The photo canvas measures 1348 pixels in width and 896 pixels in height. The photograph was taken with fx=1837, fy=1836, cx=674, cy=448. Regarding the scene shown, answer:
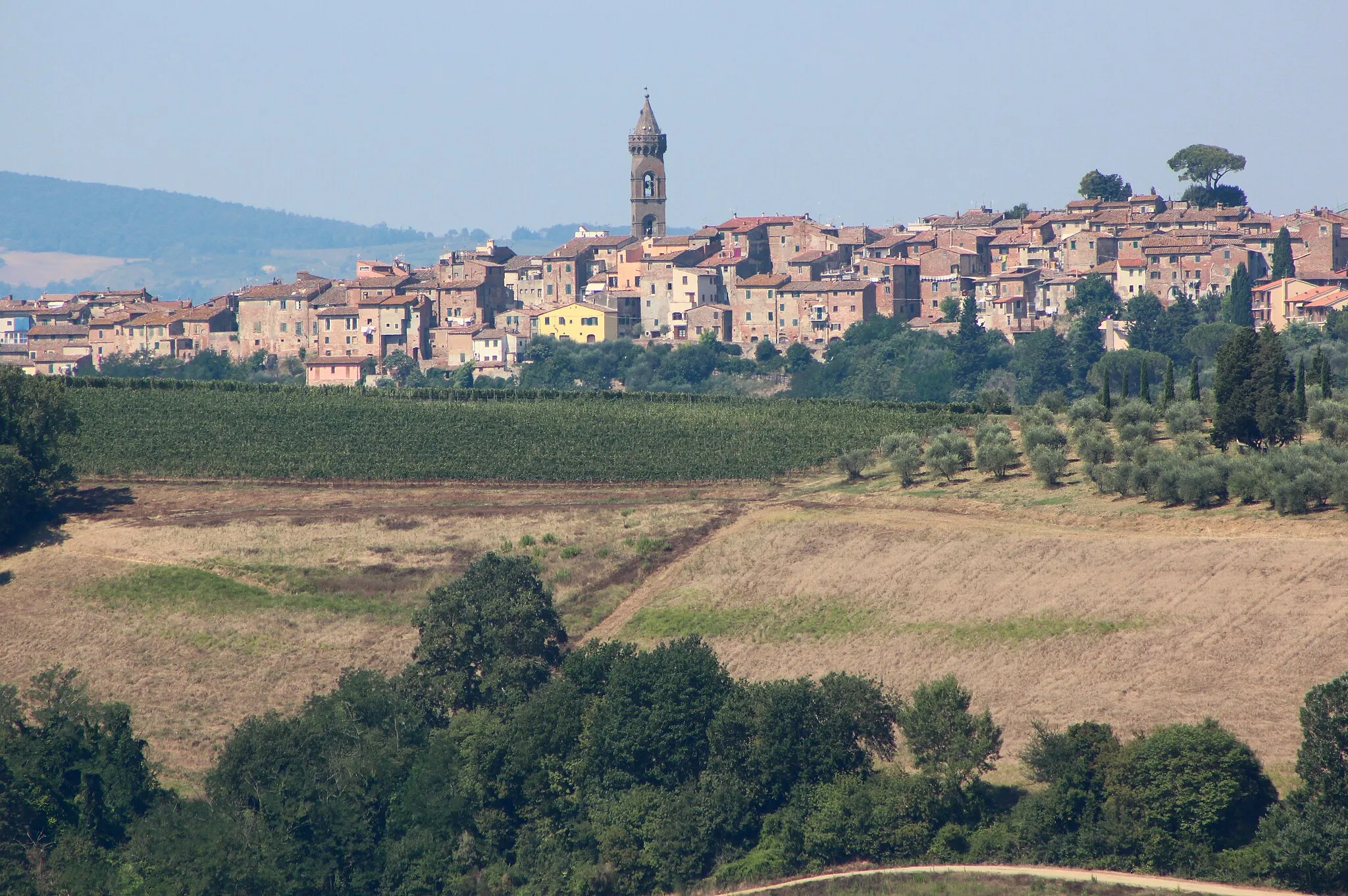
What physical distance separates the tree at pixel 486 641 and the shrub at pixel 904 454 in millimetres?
14198

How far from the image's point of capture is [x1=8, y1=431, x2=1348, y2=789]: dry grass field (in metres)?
→ 39.0

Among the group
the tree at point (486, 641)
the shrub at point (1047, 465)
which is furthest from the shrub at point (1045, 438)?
the tree at point (486, 641)

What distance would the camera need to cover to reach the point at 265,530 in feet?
176

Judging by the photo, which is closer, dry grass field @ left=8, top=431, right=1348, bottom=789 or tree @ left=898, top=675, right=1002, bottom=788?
tree @ left=898, top=675, right=1002, bottom=788

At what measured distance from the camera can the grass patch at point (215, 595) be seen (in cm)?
4866

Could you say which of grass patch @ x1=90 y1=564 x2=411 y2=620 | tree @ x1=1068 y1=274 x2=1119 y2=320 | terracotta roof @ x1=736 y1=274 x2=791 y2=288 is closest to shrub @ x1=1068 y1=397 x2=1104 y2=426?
grass patch @ x1=90 y1=564 x2=411 y2=620

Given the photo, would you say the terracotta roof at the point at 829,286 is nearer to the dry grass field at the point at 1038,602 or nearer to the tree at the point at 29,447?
the dry grass field at the point at 1038,602

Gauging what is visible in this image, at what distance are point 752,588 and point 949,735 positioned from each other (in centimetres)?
1315

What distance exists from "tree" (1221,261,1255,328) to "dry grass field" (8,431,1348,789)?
58788 millimetres

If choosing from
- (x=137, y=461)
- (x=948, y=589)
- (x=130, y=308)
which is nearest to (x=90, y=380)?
(x=137, y=461)

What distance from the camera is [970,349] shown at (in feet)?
371

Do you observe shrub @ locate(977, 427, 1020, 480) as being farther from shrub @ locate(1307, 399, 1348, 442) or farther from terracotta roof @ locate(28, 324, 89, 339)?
terracotta roof @ locate(28, 324, 89, 339)

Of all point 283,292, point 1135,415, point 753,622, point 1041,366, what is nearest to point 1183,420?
point 1135,415

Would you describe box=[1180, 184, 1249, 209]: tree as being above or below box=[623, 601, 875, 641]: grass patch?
above
